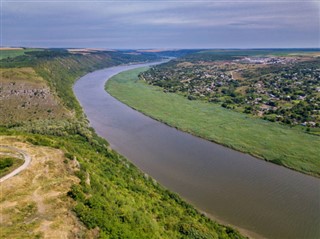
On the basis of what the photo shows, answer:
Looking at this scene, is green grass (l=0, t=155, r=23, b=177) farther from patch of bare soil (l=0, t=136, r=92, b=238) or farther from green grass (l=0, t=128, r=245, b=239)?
green grass (l=0, t=128, r=245, b=239)

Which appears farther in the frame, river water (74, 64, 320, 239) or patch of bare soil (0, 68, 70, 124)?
patch of bare soil (0, 68, 70, 124)

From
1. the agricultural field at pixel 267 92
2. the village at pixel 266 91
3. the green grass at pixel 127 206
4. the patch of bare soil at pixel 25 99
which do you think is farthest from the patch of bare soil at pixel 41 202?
the village at pixel 266 91

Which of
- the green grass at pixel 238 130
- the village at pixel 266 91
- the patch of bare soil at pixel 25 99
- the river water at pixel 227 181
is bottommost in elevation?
the river water at pixel 227 181

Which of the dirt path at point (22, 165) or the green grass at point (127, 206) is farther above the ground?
the dirt path at point (22, 165)

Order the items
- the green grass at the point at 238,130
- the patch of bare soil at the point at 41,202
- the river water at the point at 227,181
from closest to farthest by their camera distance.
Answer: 1. the patch of bare soil at the point at 41,202
2. the river water at the point at 227,181
3. the green grass at the point at 238,130

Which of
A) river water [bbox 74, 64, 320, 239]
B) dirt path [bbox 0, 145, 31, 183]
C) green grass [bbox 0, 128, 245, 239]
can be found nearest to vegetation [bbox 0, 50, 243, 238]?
green grass [bbox 0, 128, 245, 239]

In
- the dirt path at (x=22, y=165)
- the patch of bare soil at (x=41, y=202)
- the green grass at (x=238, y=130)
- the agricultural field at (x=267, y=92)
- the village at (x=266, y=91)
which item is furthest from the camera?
the village at (x=266, y=91)

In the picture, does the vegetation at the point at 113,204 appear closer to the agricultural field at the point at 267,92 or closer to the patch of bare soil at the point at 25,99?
the patch of bare soil at the point at 25,99
